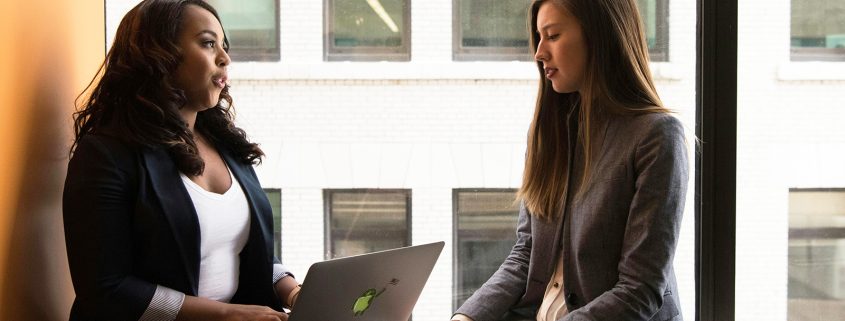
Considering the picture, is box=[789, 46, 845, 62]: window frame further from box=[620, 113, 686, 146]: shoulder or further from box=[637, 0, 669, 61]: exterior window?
box=[620, 113, 686, 146]: shoulder

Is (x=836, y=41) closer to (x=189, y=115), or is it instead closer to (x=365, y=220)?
(x=365, y=220)

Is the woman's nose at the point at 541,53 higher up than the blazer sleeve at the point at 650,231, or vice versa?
the woman's nose at the point at 541,53

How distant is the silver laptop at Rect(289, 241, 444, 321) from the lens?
174 centimetres

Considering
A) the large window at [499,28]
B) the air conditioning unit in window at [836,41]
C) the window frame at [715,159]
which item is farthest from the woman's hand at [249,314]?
the air conditioning unit in window at [836,41]

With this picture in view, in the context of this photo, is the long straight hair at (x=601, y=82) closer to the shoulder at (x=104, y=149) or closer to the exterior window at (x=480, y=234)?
the exterior window at (x=480, y=234)

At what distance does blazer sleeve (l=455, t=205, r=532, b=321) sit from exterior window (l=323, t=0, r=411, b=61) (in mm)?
706

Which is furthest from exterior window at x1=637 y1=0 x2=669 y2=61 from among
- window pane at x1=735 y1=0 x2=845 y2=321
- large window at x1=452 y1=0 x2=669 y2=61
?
window pane at x1=735 y1=0 x2=845 y2=321

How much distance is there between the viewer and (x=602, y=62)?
197 cm

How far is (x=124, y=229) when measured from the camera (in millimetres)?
1758

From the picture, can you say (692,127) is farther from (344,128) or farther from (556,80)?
(344,128)

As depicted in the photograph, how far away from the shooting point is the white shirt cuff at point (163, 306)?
1.77 meters

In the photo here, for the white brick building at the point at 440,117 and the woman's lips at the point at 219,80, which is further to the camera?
the white brick building at the point at 440,117

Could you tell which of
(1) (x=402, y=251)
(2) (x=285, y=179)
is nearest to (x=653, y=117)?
(1) (x=402, y=251)

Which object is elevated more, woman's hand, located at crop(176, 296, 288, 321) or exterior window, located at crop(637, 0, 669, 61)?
exterior window, located at crop(637, 0, 669, 61)
